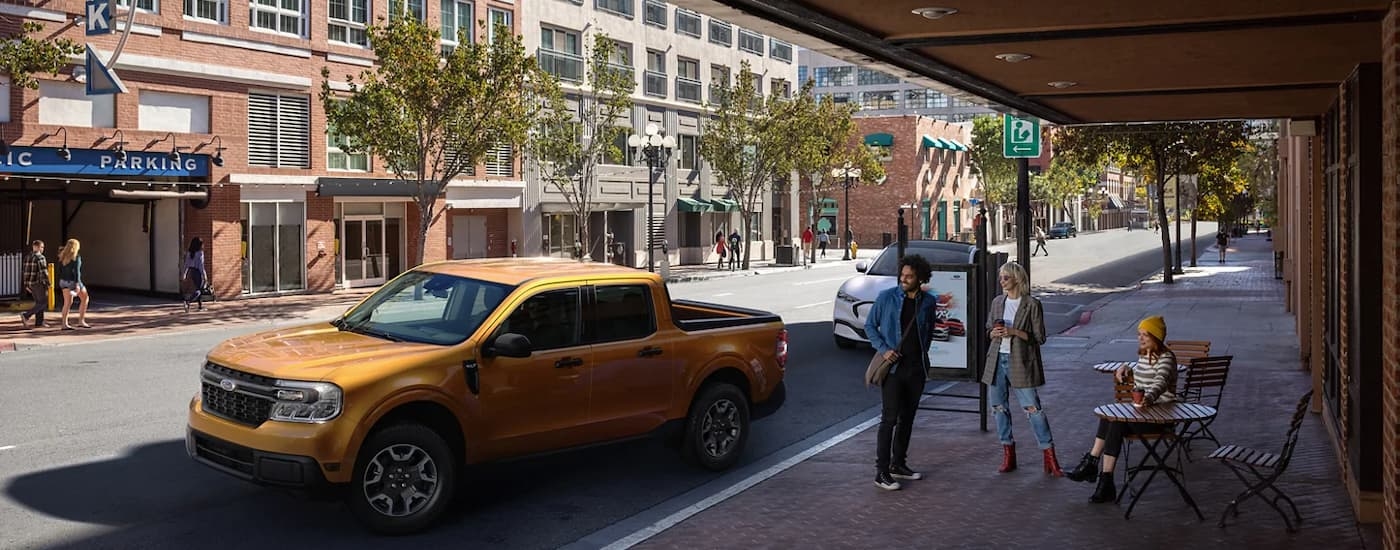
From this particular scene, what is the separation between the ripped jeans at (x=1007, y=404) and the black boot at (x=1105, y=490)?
0.88 meters

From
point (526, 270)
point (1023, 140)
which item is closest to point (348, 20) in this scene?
point (1023, 140)

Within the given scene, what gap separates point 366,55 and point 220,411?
1106 inches

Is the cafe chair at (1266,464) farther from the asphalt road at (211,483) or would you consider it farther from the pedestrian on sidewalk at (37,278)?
the pedestrian on sidewalk at (37,278)

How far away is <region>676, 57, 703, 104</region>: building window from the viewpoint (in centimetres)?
5200

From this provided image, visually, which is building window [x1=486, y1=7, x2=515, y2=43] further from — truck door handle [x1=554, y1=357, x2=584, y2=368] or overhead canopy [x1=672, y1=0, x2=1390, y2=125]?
truck door handle [x1=554, y1=357, x2=584, y2=368]

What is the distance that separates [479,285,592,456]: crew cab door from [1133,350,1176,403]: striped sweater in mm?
4028

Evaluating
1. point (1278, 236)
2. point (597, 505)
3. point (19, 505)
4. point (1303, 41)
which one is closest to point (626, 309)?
point (597, 505)

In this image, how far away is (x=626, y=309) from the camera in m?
9.27

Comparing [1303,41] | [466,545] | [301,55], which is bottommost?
[466,545]

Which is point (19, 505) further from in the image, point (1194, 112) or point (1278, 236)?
point (1278, 236)

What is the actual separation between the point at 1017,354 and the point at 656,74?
138 ft

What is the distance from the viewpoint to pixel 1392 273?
6.55 m

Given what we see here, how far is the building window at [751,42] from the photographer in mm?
57688

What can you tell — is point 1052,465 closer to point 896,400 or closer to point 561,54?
point 896,400
